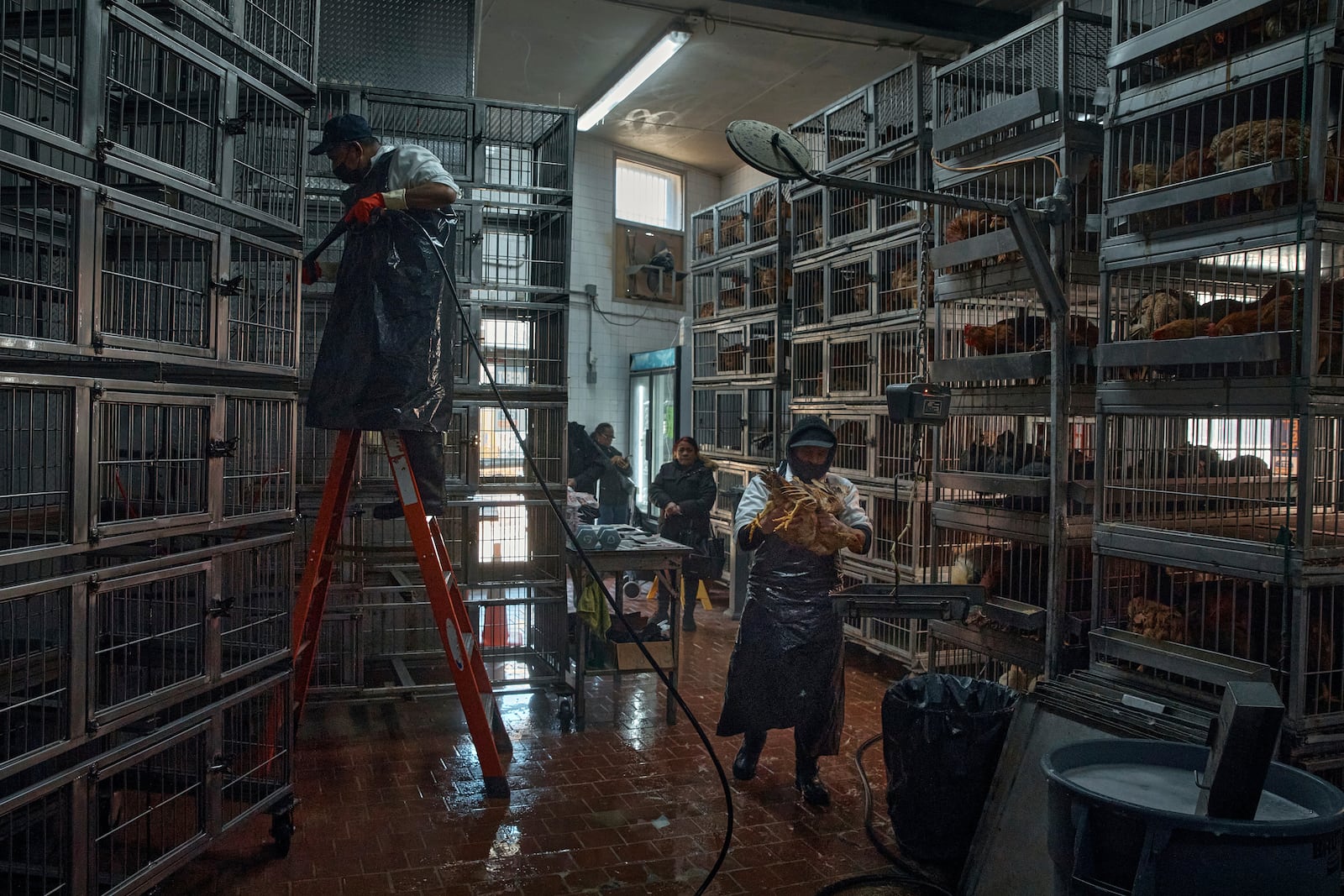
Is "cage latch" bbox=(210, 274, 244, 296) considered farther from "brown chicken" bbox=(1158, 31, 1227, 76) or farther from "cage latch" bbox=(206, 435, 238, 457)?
"brown chicken" bbox=(1158, 31, 1227, 76)

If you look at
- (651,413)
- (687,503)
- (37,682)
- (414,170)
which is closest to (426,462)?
(414,170)

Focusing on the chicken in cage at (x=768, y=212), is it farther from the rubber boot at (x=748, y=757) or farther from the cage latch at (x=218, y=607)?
the cage latch at (x=218, y=607)

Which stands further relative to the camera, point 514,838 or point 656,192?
point 656,192

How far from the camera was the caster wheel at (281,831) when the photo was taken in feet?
12.5

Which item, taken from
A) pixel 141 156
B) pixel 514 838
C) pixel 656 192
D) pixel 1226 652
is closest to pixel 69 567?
pixel 141 156

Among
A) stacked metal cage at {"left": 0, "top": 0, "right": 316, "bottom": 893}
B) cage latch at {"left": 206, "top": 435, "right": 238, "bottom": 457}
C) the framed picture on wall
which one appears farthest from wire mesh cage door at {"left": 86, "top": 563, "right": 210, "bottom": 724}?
the framed picture on wall

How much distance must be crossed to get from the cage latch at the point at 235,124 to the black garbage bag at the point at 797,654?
281 cm

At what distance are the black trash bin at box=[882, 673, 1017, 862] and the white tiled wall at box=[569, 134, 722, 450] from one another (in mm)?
9393

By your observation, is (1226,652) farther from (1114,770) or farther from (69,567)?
(69,567)

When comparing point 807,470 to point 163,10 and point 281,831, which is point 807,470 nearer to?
point 281,831

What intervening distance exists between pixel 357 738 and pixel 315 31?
3.60m

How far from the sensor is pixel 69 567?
3252mm

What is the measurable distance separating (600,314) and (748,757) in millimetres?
9220

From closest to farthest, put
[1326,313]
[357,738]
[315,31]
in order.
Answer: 1. [1326,313]
2. [315,31]
3. [357,738]
